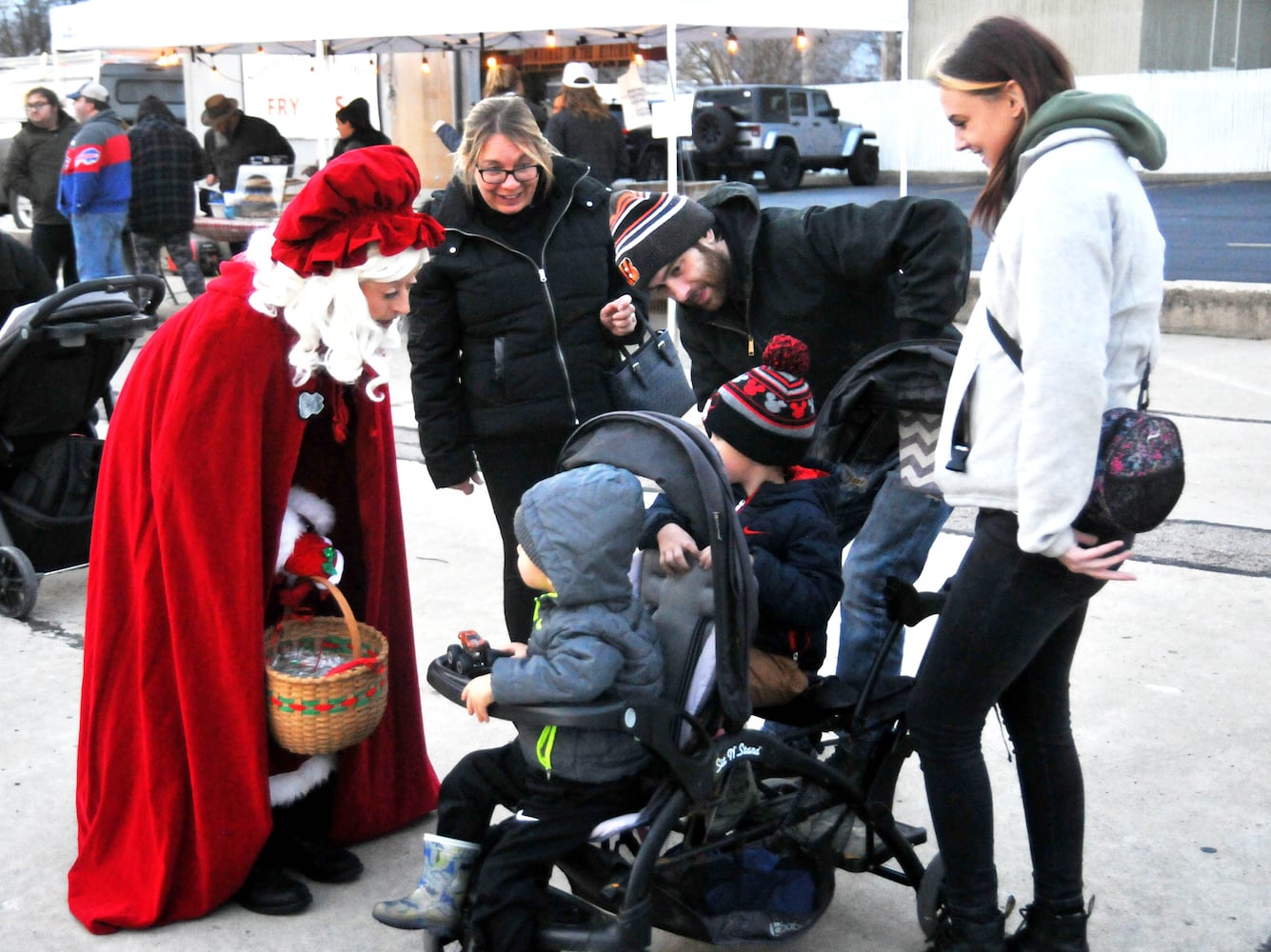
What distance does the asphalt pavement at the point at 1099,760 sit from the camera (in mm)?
3004

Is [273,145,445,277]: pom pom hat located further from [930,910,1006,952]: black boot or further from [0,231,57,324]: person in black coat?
[0,231,57,324]: person in black coat

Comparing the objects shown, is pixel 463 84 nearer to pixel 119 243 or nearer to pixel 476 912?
pixel 119 243

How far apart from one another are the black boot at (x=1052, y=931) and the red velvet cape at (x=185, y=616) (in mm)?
1637

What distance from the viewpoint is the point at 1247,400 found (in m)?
7.69

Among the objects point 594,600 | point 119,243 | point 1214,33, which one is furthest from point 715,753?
point 1214,33

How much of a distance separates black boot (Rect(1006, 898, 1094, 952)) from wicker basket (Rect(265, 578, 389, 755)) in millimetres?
1420

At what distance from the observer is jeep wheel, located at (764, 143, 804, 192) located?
23.8 m

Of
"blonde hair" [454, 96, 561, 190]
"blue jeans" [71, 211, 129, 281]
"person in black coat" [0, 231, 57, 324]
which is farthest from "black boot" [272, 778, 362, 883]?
"blue jeans" [71, 211, 129, 281]

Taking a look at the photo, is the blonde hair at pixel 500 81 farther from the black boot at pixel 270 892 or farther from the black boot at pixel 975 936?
the black boot at pixel 975 936

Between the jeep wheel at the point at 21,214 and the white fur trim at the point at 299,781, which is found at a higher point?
the jeep wheel at the point at 21,214

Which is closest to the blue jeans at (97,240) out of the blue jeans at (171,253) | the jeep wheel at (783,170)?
the blue jeans at (171,253)

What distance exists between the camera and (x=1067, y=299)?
2.18m

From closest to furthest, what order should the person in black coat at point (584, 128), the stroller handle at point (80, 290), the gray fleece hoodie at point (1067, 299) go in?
the gray fleece hoodie at point (1067, 299)
the stroller handle at point (80, 290)
the person in black coat at point (584, 128)

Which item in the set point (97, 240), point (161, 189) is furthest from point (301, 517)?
point (161, 189)
